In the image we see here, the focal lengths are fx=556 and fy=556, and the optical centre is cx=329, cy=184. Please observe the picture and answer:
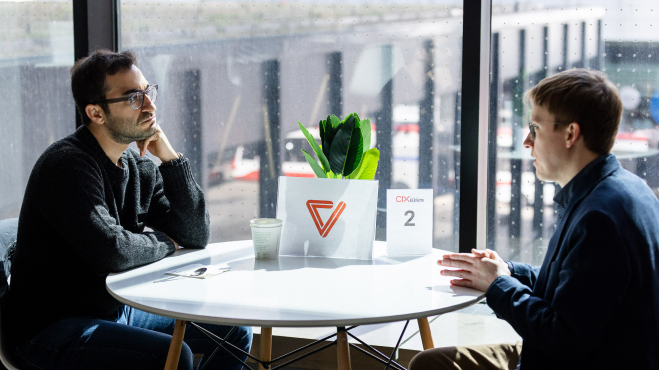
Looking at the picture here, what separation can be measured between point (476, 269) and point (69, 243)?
120 centimetres

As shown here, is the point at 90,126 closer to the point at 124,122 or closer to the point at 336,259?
the point at 124,122

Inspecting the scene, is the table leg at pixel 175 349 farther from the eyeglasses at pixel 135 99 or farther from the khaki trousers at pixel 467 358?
the eyeglasses at pixel 135 99

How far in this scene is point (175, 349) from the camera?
4.91ft

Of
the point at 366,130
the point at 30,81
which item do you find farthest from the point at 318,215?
the point at 30,81

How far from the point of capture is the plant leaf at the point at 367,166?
1872 mm

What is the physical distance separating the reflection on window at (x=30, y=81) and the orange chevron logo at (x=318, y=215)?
2.16 metres

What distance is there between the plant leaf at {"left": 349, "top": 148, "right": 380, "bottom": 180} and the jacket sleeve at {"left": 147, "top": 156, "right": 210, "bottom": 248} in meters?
0.56

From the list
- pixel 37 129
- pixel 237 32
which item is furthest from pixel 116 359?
pixel 37 129

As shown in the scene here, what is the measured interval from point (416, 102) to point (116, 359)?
1.82 meters

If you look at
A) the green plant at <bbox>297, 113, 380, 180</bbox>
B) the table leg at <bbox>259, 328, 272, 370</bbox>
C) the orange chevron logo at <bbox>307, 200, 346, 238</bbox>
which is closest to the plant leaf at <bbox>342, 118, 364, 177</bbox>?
the green plant at <bbox>297, 113, 380, 180</bbox>

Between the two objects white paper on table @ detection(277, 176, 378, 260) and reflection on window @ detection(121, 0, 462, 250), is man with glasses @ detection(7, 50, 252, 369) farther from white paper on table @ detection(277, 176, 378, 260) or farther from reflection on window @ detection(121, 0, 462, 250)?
reflection on window @ detection(121, 0, 462, 250)

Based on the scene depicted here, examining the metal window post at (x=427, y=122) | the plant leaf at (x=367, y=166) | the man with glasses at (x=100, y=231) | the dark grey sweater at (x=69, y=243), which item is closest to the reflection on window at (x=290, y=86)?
the metal window post at (x=427, y=122)

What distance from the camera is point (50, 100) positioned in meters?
3.25

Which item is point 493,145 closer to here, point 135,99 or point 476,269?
point 476,269
